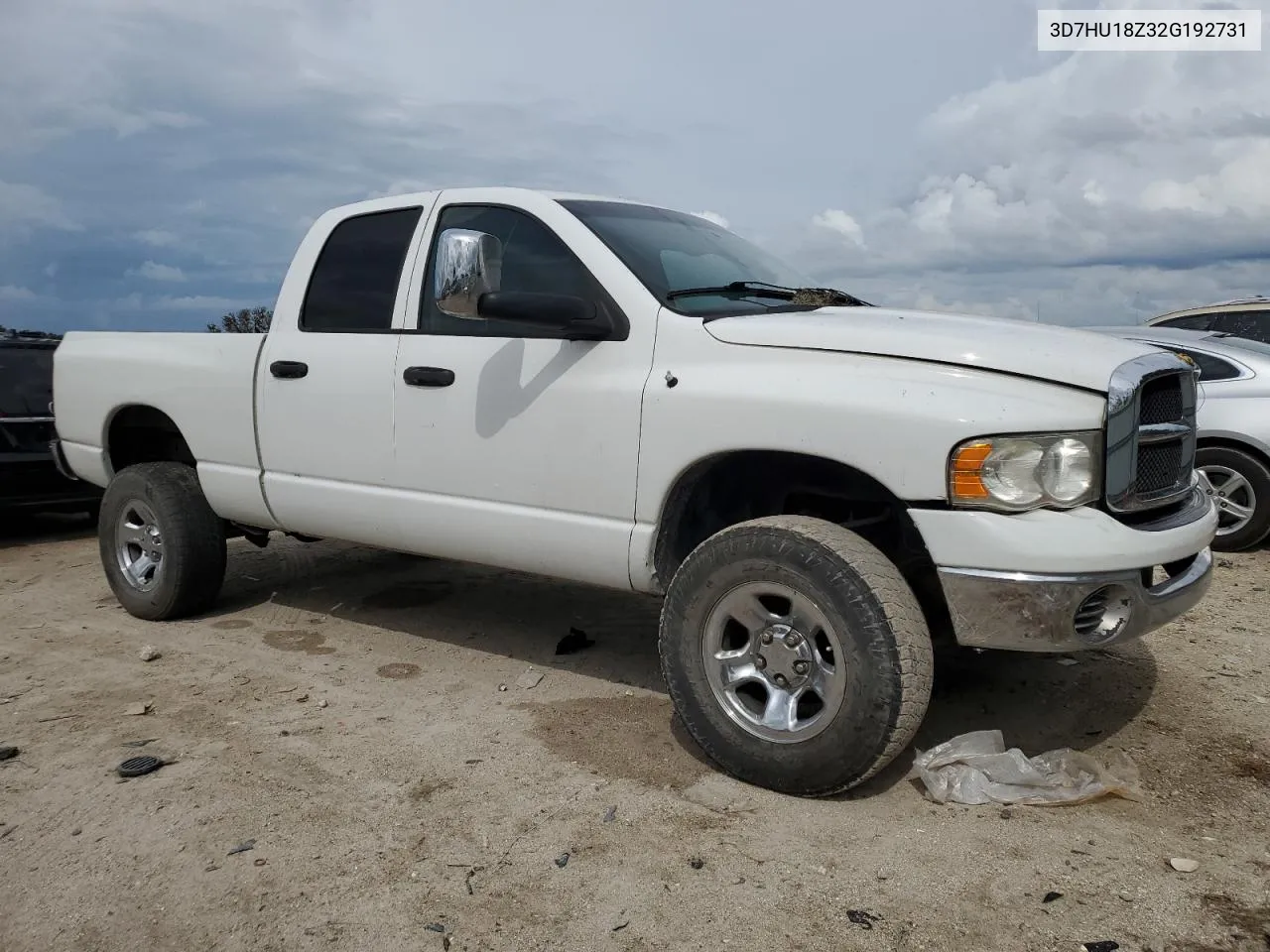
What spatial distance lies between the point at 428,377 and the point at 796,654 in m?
1.86

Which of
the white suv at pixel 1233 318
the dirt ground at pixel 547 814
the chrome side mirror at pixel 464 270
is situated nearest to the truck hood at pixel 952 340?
the chrome side mirror at pixel 464 270

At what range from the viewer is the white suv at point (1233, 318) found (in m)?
8.63

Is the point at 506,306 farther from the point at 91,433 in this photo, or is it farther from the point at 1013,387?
the point at 91,433

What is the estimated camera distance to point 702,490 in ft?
12.0

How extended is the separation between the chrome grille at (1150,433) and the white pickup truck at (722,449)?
14 mm

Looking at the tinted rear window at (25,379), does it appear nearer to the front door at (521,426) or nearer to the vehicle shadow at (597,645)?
the vehicle shadow at (597,645)

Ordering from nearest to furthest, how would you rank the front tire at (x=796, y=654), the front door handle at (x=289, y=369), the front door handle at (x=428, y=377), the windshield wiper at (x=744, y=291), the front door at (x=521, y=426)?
1. the front tire at (x=796, y=654)
2. the front door at (x=521, y=426)
3. the windshield wiper at (x=744, y=291)
4. the front door handle at (x=428, y=377)
5. the front door handle at (x=289, y=369)

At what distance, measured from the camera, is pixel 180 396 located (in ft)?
16.5

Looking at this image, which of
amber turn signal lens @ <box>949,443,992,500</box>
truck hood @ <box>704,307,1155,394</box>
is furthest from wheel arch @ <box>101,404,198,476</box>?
amber turn signal lens @ <box>949,443,992,500</box>

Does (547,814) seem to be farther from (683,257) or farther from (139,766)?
(683,257)

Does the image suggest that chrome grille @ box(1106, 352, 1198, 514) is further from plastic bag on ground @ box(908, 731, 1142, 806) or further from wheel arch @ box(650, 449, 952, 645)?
plastic bag on ground @ box(908, 731, 1142, 806)

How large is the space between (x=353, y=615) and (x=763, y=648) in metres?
2.95

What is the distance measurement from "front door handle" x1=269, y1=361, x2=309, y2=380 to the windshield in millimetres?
1425

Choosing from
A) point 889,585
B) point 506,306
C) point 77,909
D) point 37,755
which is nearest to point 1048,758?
point 889,585
